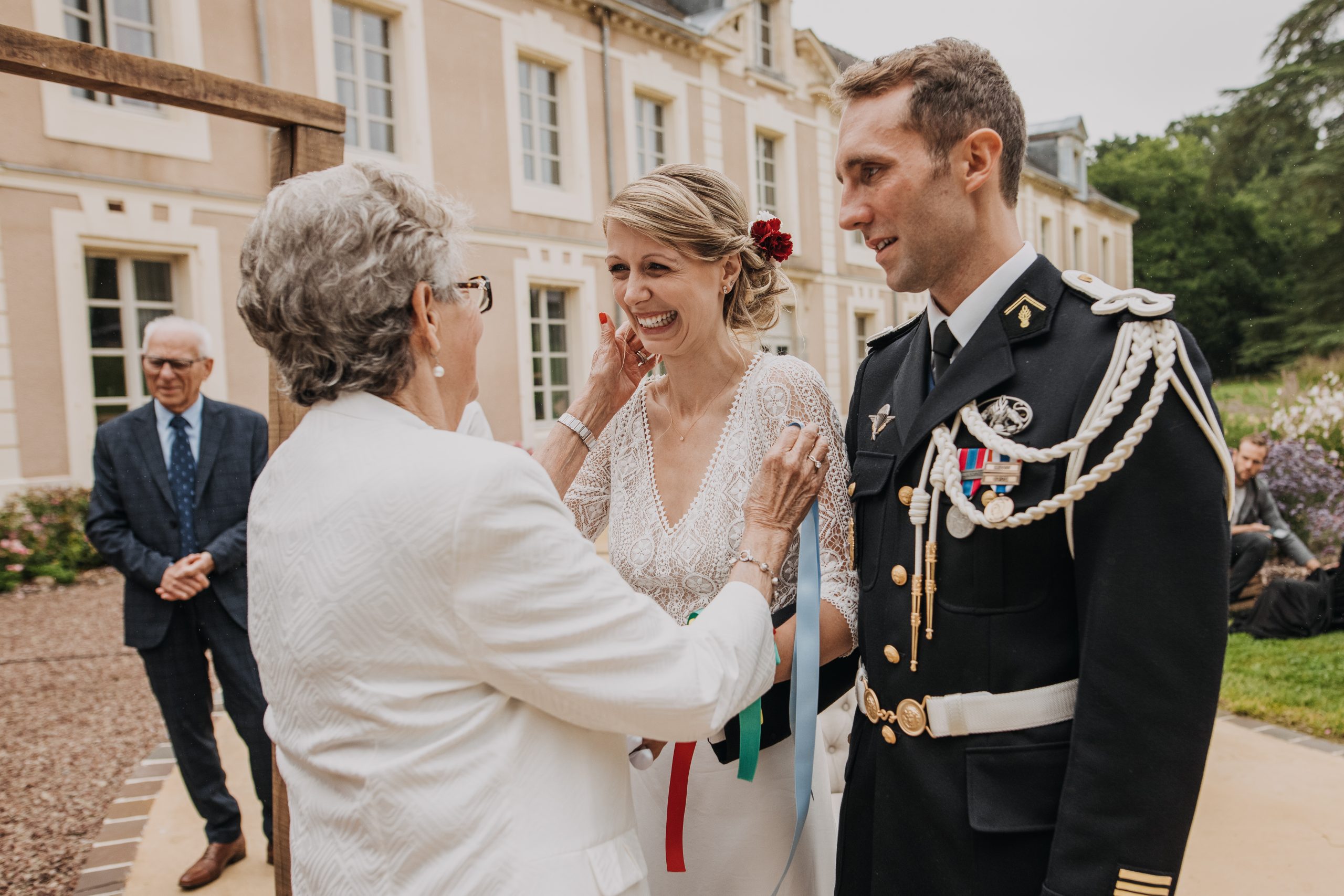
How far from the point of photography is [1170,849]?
1.25 m

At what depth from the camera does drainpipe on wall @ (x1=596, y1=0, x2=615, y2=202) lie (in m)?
11.9

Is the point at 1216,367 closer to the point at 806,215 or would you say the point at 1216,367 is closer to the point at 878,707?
the point at 806,215

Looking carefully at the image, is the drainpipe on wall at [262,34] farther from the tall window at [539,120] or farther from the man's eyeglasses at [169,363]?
the man's eyeglasses at [169,363]

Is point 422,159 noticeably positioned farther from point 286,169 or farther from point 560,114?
point 286,169

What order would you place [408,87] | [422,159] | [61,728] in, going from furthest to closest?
1. [422,159]
2. [408,87]
3. [61,728]

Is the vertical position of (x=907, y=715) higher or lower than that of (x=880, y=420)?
lower

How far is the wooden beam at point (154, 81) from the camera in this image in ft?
6.31

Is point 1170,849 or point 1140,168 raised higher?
point 1140,168

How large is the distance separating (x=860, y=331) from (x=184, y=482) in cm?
1492

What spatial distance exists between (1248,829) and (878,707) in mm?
2781

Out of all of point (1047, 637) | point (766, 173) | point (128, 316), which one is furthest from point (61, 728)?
point (766, 173)

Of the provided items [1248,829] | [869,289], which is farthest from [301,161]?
[869,289]

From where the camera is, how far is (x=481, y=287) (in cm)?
153

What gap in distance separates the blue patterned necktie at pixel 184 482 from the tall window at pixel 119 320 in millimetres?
5343
